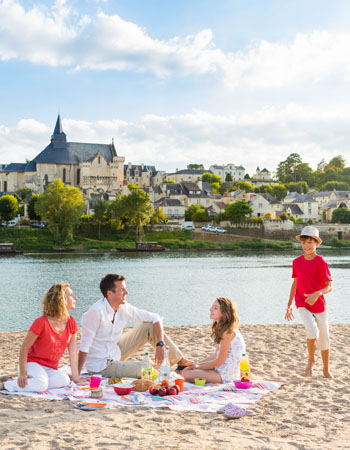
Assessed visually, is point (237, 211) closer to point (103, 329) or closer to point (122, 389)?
point (103, 329)

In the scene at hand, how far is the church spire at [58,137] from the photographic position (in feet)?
400

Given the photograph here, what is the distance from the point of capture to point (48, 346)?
250 inches

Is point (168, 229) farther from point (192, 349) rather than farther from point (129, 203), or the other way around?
point (192, 349)

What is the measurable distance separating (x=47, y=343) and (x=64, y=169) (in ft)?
383

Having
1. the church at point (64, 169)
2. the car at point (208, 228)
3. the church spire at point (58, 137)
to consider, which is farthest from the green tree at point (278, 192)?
the church spire at point (58, 137)

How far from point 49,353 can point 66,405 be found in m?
0.72

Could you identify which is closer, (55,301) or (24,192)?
(55,301)

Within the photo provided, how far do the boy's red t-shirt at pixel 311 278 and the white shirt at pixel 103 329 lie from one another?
2174 mm

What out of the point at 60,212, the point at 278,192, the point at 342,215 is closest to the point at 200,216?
the point at 342,215

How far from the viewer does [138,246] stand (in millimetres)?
66938

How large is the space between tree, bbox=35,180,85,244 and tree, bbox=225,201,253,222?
27.7 metres

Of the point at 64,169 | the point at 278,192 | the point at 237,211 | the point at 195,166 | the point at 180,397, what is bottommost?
the point at 180,397

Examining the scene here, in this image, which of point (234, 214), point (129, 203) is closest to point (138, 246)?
point (129, 203)

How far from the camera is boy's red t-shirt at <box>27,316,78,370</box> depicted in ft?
20.4
